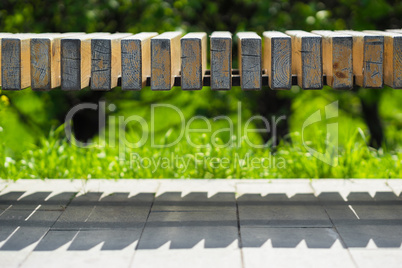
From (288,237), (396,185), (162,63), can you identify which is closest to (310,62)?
(162,63)

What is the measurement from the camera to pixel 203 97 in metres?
6.31

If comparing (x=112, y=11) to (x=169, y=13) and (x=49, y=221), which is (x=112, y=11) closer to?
(x=169, y=13)

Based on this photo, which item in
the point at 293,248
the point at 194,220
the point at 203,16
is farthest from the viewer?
the point at 203,16

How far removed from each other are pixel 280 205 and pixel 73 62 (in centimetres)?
151

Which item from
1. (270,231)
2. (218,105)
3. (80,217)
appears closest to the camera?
(270,231)

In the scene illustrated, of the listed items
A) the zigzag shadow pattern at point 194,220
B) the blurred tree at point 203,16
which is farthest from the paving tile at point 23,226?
the blurred tree at point 203,16

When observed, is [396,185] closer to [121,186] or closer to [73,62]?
[121,186]

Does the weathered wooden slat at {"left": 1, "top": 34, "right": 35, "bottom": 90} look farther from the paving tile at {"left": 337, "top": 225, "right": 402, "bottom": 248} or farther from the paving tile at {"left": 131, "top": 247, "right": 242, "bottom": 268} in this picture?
the paving tile at {"left": 337, "top": 225, "right": 402, "bottom": 248}

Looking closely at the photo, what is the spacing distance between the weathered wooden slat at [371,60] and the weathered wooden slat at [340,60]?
8cm

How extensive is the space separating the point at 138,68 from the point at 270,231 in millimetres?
1159

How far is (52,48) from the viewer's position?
10.5 ft

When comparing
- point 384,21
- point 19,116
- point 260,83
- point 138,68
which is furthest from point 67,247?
point 384,21

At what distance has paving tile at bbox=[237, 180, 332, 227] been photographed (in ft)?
10.6

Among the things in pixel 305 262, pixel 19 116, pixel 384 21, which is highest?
pixel 384 21
